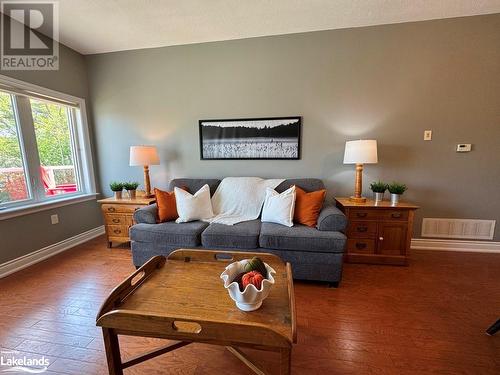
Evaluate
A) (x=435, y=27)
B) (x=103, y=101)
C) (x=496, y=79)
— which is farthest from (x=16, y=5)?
(x=496, y=79)

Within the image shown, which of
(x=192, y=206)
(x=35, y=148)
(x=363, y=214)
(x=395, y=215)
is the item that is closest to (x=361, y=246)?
(x=363, y=214)

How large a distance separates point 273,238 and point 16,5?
3277mm

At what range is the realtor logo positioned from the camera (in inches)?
83.2

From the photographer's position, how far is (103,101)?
10.4 feet

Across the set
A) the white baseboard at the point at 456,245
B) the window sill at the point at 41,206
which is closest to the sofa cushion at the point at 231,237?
the window sill at the point at 41,206

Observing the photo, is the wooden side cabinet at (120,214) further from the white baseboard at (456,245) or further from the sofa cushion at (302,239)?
the white baseboard at (456,245)

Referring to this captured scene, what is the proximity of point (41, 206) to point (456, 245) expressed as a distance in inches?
193

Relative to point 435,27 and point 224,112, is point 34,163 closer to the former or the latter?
point 224,112

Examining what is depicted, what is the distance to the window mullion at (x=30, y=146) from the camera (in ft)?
Answer: 7.87

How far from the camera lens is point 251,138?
9.37ft

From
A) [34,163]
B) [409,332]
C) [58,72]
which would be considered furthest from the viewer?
[58,72]

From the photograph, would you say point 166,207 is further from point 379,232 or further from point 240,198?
point 379,232

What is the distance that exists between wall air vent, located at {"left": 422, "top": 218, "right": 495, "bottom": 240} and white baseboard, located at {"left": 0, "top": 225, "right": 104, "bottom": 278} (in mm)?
4474

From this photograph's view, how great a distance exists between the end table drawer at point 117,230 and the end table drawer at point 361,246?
2672 millimetres
